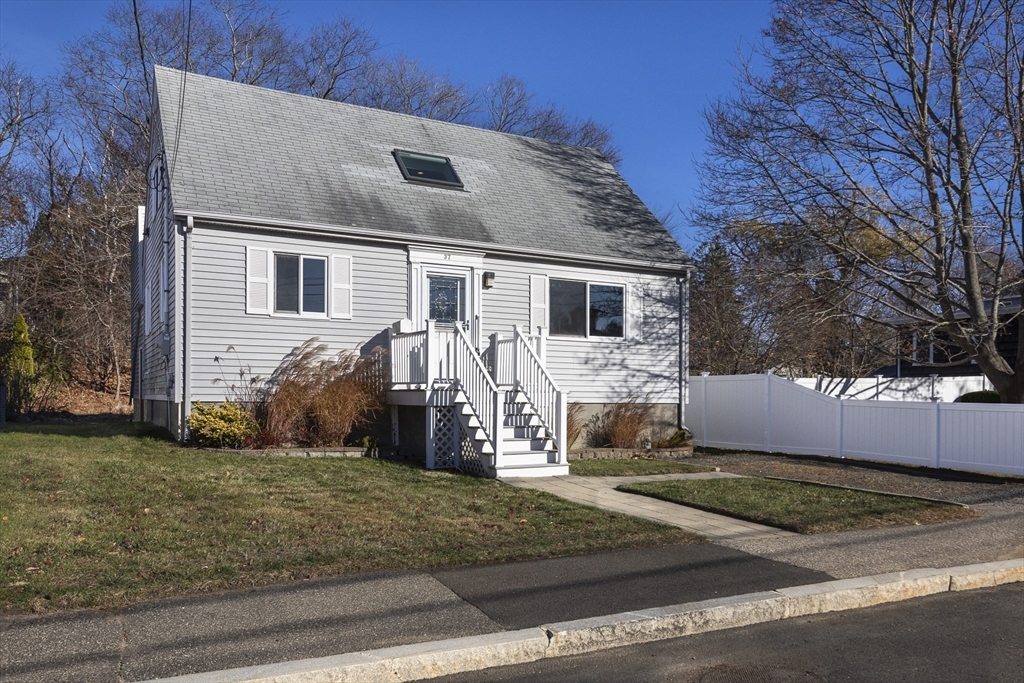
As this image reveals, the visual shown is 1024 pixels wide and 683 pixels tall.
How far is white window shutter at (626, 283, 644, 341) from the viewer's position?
18.7 metres

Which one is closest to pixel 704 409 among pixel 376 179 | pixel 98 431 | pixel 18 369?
pixel 376 179

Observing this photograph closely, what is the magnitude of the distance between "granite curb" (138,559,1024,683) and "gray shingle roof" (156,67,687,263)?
1072cm

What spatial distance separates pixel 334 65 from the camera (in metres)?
38.6

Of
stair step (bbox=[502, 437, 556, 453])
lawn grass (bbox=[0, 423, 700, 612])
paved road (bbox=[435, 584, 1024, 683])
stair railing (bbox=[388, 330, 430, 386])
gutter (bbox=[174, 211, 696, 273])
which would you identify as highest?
gutter (bbox=[174, 211, 696, 273])

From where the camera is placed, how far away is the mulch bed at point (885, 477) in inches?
496

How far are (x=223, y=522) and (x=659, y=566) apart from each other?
4294 millimetres

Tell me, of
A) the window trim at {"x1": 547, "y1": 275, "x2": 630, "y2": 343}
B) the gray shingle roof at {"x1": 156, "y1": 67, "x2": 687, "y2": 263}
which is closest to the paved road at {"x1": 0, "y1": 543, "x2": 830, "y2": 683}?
the gray shingle roof at {"x1": 156, "y1": 67, "x2": 687, "y2": 263}

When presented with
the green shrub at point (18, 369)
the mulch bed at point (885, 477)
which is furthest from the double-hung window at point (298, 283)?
the green shrub at point (18, 369)

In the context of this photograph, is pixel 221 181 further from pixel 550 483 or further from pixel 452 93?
pixel 452 93

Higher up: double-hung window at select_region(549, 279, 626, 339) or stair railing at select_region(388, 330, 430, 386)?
double-hung window at select_region(549, 279, 626, 339)

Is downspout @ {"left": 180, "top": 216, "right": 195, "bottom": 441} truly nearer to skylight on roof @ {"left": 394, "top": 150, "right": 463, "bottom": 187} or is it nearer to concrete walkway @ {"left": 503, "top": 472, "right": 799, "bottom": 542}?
skylight on roof @ {"left": 394, "top": 150, "right": 463, "bottom": 187}

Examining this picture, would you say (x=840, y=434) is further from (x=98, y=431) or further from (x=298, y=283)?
(x=98, y=431)

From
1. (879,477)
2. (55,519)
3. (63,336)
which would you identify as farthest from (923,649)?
(63,336)

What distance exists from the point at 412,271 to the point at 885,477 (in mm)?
9082
